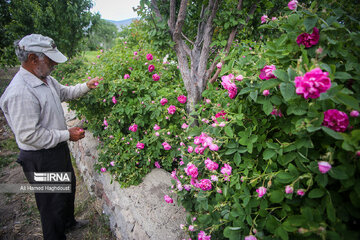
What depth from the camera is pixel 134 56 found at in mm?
2553

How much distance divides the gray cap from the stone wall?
58.2 inches

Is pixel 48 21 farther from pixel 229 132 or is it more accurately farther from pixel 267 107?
pixel 267 107

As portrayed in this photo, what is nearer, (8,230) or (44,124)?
(44,124)

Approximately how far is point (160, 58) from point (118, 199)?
200cm

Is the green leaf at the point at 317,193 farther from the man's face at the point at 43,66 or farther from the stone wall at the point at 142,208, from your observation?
the man's face at the point at 43,66

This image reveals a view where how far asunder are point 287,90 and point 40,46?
6.84 feet

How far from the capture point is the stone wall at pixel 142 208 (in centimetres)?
157

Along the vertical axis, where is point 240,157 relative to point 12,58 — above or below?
below

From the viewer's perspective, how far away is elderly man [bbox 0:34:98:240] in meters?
1.62

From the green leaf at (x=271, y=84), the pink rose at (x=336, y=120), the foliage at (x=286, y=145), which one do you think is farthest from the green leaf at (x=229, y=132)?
the pink rose at (x=336, y=120)

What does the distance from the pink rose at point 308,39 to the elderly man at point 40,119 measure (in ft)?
6.61

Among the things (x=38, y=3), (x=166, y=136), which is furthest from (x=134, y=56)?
(x=38, y=3)

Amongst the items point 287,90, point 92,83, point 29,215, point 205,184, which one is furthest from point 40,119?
point 287,90

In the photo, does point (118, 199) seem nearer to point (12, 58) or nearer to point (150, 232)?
point (150, 232)
